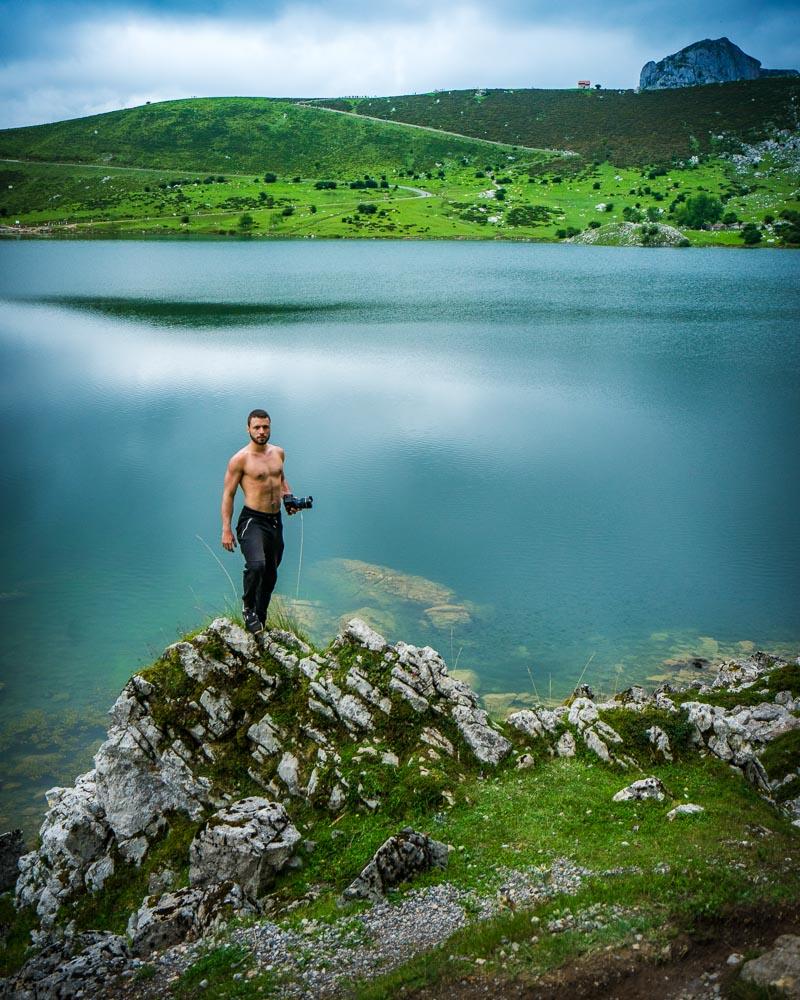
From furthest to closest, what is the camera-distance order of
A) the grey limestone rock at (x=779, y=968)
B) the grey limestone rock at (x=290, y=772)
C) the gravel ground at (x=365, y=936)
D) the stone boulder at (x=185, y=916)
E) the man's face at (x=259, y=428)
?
the man's face at (x=259, y=428) → the grey limestone rock at (x=290, y=772) → the stone boulder at (x=185, y=916) → the gravel ground at (x=365, y=936) → the grey limestone rock at (x=779, y=968)

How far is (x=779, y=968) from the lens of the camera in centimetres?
680

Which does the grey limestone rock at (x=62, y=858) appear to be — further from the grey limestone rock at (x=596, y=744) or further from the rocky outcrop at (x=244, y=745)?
the grey limestone rock at (x=596, y=744)

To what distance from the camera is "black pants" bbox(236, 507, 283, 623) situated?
42.8ft

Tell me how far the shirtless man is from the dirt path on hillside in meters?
7.06

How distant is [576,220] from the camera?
147375 millimetres

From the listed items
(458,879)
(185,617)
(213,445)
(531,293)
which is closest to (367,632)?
(458,879)

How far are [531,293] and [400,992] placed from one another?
281ft

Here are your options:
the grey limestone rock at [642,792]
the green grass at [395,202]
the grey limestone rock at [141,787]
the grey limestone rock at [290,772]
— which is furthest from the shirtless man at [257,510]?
the green grass at [395,202]

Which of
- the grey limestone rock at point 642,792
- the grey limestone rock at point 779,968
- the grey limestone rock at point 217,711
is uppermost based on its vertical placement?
the grey limestone rock at point 779,968

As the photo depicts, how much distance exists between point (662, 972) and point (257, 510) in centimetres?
890

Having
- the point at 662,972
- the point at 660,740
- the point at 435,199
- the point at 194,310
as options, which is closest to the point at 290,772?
the point at 660,740

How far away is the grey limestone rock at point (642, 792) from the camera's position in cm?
1109

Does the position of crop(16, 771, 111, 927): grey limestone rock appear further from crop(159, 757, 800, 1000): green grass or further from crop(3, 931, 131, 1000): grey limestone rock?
crop(159, 757, 800, 1000): green grass

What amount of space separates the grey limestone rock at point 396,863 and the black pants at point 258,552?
4.87 m
